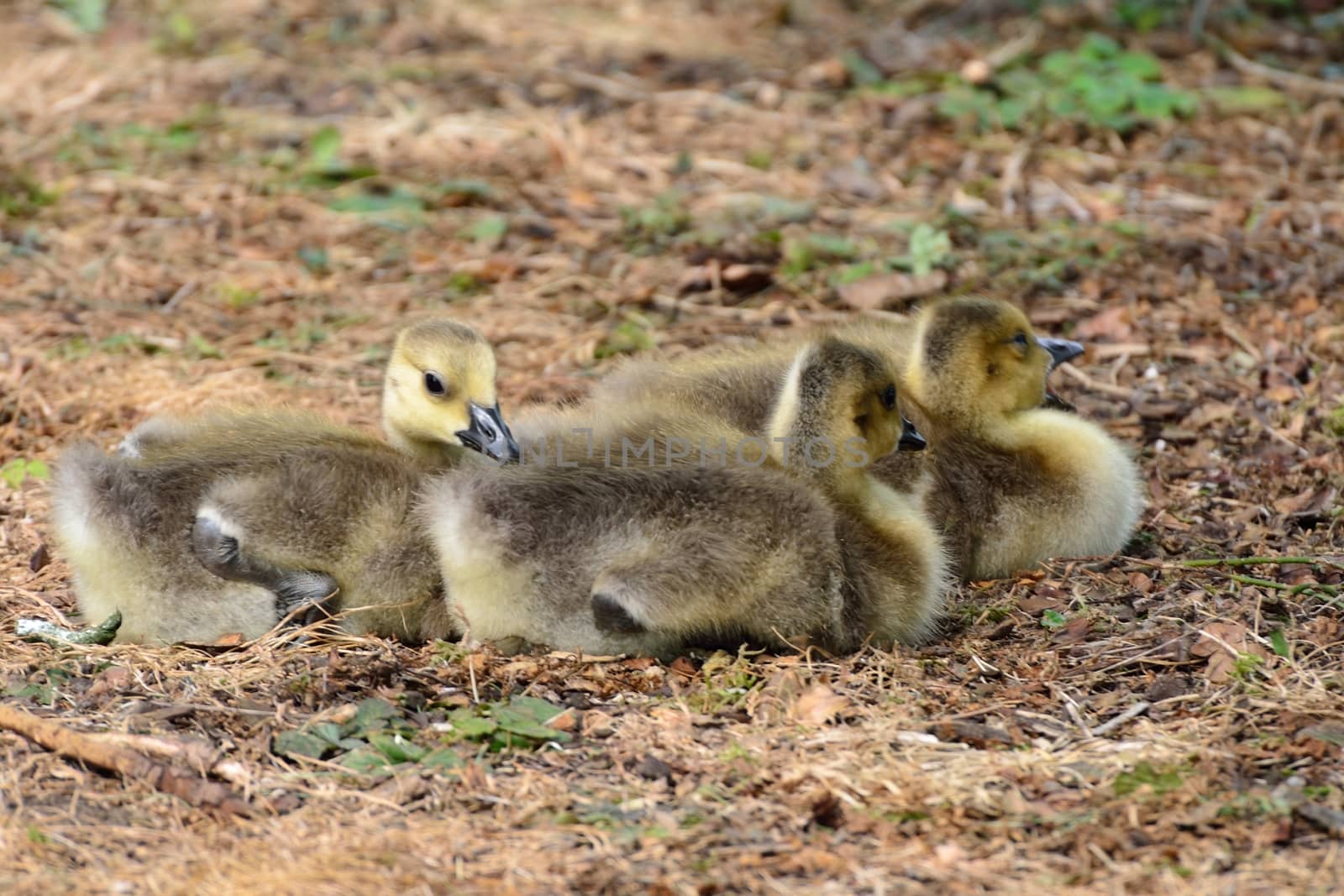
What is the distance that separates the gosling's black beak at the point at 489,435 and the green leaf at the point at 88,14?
7.11m

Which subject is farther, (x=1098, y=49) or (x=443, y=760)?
(x=1098, y=49)

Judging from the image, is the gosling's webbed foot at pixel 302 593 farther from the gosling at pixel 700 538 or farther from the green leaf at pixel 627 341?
the green leaf at pixel 627 341

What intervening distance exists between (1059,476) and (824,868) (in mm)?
2197

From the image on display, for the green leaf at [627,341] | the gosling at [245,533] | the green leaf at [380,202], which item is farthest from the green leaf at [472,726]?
the green leaf at [380,202]

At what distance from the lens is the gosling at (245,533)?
166 inches

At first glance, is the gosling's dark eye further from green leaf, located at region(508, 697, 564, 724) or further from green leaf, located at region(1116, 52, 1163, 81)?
green leaf, located at region(1116, 52, 1163, 81)

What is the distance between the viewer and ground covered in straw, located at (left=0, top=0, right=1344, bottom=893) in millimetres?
3354

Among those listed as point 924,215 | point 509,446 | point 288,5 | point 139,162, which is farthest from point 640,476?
point 288,5

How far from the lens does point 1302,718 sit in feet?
12.2

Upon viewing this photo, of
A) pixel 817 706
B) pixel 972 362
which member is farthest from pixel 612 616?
pixel 972 362

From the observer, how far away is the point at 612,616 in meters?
4.05

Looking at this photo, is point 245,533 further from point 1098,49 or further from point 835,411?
point 1098,49

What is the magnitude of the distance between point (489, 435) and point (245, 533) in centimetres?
75

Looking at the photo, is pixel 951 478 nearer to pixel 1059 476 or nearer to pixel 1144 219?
pixel 1059 476
